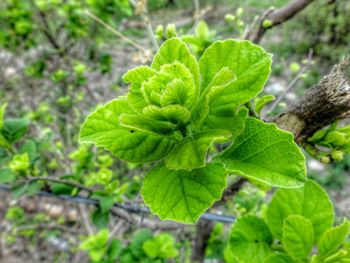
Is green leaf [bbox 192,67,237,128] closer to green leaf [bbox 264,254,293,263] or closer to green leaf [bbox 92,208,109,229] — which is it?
green leaf [bbox 264,254,293,263]

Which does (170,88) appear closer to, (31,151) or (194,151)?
(194,151)

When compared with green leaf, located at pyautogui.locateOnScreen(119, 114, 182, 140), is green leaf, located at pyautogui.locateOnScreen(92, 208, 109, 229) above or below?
below

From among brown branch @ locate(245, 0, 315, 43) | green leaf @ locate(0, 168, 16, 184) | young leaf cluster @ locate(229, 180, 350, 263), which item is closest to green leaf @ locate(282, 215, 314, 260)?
young leaf cluster @ locate(229, 180, 350, 263)

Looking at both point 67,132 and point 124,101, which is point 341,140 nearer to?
point 124,101

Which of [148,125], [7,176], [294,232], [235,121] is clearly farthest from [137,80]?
[7,176]

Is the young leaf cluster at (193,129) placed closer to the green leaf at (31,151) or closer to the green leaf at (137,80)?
the green leaf at (137,80)

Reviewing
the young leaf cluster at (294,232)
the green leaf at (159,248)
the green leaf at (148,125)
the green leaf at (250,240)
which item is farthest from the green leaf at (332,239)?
the green leaf at (159,248)

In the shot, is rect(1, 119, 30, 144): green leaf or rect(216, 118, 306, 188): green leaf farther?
rect(1, 119, 30, 144): green leaf
